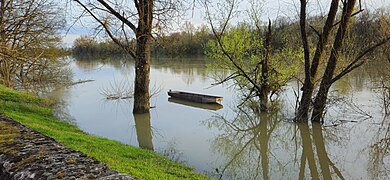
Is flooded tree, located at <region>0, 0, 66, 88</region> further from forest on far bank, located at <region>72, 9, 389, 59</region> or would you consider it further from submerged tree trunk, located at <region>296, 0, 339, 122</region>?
submerged tree trunk, located at <region>296, 0, 339, 122</region>

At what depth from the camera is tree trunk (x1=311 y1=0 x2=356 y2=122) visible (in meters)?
12.1

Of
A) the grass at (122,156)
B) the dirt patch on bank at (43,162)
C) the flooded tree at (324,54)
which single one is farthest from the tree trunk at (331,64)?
the dirt patch on bank at (43,162)

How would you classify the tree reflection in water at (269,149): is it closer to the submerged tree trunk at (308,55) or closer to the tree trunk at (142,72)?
the submerged tree trunk at (308,55)

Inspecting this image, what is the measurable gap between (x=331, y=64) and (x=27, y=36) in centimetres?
1793

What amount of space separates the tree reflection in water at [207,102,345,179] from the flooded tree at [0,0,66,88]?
29.7ft

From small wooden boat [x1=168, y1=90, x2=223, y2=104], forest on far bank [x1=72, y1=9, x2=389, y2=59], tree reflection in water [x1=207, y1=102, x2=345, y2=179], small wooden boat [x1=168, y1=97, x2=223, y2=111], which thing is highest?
forest on far bank [x1=72, y1=9, x2=389, y2=59]

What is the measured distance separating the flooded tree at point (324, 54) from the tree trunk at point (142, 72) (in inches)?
260

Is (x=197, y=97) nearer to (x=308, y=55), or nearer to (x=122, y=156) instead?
(x=308, y=55)

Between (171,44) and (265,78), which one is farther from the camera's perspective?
(265,78)

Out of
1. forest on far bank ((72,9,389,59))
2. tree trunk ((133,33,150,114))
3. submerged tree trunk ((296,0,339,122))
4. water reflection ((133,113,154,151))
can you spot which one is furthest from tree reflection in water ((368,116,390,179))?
tree trunk ((133,33,150,114))

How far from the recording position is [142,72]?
14.6 metres

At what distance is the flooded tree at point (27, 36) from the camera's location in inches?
660

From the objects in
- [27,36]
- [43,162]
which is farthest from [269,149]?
[27,36]

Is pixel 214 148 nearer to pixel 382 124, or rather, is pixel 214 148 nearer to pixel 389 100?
pixel 382 124
